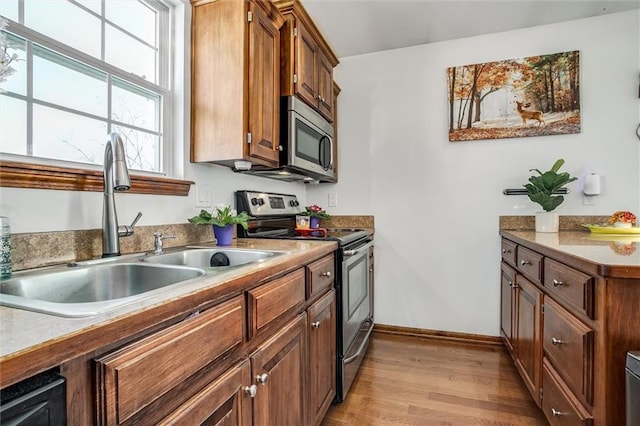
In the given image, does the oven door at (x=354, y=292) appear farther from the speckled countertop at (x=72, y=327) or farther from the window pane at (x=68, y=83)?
the window pane at (x=68, y=83)

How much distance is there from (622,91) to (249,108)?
8.76 ft

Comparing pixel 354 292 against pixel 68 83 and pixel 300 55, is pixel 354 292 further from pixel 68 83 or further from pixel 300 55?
pixel 68 83

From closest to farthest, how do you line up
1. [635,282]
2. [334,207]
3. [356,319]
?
[635,282]
[356,319]
[334,207]

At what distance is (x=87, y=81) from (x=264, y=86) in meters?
0.78

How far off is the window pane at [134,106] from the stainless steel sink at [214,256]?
65 centimetres

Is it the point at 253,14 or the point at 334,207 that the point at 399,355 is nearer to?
the point at 334,207

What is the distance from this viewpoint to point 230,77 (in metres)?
1.57

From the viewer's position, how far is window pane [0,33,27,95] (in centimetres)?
102

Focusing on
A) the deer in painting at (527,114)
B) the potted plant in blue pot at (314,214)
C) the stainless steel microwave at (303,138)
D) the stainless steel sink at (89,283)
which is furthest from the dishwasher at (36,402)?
the deer in painting at (527,114)

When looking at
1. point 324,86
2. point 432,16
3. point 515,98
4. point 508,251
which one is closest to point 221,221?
point 324,86

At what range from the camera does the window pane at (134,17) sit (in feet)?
4.53

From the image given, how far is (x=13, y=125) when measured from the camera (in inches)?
40.1

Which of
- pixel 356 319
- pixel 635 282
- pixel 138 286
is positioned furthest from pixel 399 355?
pixel 138 286

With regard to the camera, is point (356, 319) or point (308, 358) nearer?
point (308, 358)
